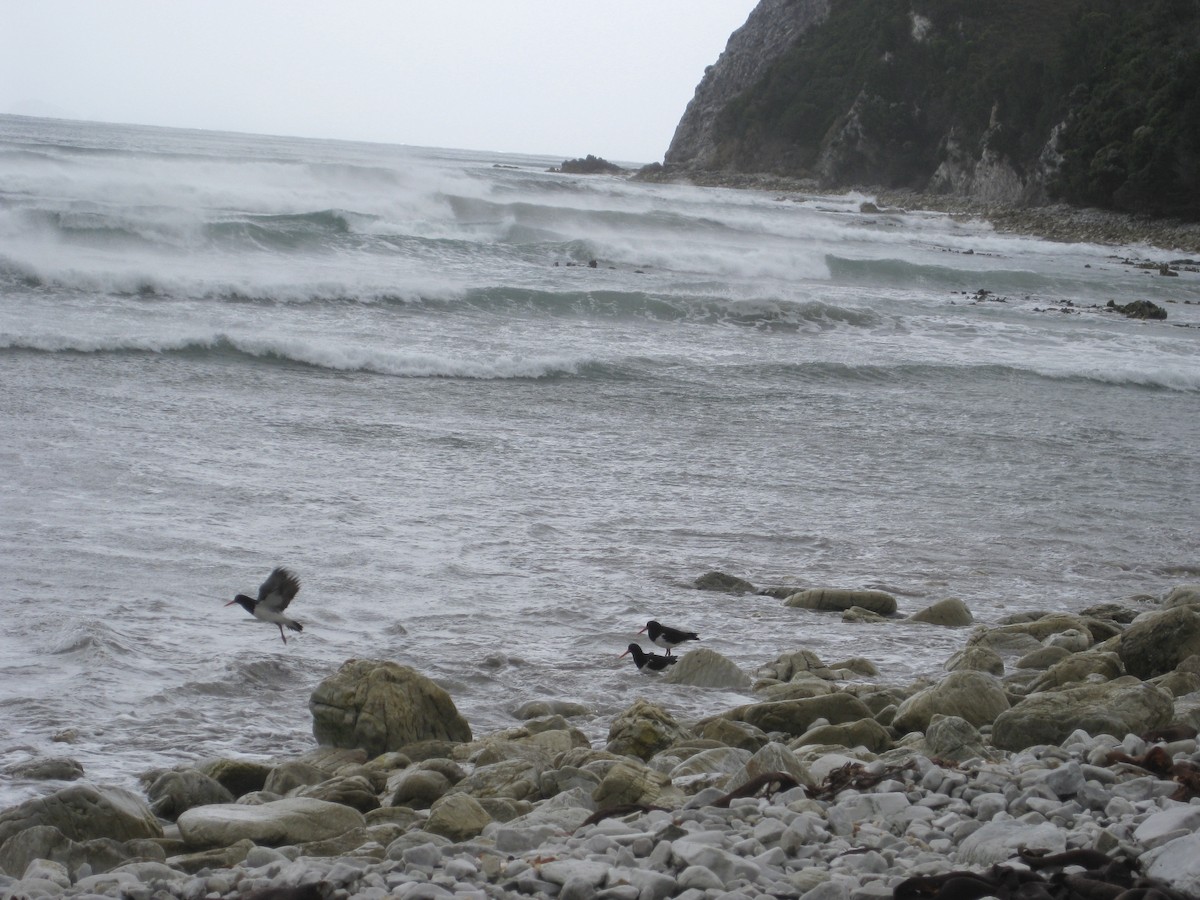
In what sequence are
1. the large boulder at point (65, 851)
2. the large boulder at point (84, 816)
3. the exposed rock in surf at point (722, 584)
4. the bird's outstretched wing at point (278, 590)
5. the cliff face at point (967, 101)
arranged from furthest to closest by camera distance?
1. the cliff face at point (967, 101)
2. the exposed rock in surf at point (722, 584)
3. the bird's outstretched wing at point (278, 590)
4. the large boulder at point (84, 816)
5. the large boulder at point (65, 851)

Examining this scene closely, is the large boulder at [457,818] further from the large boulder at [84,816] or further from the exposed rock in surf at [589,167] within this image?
the exposed rock in surf at [589,167]

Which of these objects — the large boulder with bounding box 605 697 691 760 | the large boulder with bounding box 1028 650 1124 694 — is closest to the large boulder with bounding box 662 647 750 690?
the large boulder with bounding box 605 697 691 760

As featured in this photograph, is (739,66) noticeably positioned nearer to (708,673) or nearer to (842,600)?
(842,600)

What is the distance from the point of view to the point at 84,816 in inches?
149

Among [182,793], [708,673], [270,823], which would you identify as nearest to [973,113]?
[708,673]

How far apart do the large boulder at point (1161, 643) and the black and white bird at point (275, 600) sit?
410 cm

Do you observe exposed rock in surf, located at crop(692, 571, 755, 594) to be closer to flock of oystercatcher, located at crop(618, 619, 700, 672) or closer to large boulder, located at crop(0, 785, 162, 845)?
flock of oystercatcher, located at crop(618, 619, 700, 672)

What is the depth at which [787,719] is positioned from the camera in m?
5.14

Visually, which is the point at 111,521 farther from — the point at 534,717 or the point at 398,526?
the point at 534,717

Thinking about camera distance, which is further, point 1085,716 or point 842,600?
point 842,600

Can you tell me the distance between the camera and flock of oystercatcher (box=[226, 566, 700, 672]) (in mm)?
5602

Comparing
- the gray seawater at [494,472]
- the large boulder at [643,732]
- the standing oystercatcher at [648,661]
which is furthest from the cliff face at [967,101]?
the large boulder at [643,732]

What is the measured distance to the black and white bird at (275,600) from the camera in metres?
5.57

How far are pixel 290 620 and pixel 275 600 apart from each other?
0.34 metres
